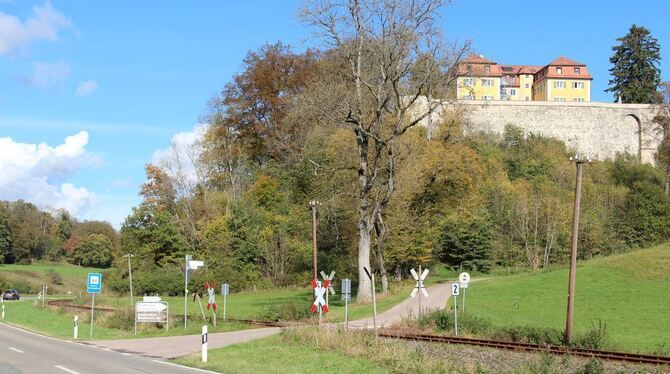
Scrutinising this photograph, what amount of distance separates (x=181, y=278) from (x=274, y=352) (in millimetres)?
53534

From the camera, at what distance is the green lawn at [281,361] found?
17812 mm

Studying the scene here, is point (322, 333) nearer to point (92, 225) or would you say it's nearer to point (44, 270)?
point (44, 270)

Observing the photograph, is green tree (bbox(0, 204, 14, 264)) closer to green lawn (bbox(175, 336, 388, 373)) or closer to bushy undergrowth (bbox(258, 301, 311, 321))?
bushy undergrowth (bbox(258, 301, 311, 321))

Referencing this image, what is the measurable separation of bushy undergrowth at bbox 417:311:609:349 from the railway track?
159cm

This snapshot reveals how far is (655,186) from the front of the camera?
265 ft

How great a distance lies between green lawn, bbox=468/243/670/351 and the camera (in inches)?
1331

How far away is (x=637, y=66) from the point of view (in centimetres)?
10731

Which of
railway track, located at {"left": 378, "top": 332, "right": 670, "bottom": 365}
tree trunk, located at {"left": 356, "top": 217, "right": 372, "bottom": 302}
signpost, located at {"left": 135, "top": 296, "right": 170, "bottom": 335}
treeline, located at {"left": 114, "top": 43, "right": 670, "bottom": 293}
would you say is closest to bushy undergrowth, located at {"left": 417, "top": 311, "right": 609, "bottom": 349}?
railway track, located at {"left": 378, "top": 332, "right": 670, "bottom": 365}

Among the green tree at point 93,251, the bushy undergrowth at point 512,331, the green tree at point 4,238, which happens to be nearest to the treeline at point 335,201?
the bushy undergrowth at point 512,331

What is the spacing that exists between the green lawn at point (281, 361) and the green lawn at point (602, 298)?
11.7 m

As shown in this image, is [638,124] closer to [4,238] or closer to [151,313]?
[151,313]

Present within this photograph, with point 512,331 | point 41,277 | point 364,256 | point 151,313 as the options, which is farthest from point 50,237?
point 512,331

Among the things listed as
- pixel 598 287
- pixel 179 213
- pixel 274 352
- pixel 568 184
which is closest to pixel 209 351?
pixel 274 352

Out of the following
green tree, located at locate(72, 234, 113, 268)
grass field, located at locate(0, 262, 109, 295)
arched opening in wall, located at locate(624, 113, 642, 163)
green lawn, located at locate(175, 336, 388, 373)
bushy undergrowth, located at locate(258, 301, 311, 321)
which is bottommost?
grass field, located at locate(0, 262, 109, 295)
